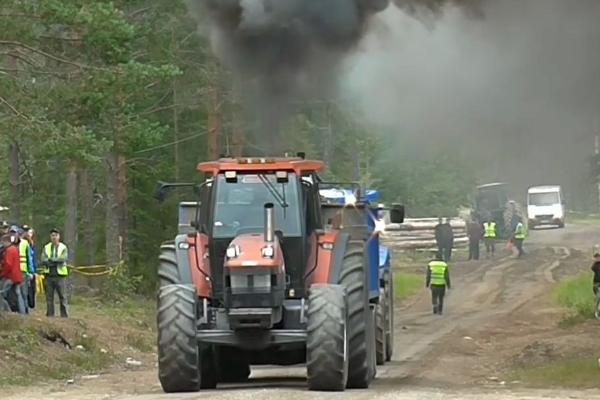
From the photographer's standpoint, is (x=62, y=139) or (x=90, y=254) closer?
(x=62, y=139)

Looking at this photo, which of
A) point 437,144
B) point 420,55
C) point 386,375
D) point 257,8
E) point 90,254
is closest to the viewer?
point 257,8

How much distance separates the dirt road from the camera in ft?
55.0

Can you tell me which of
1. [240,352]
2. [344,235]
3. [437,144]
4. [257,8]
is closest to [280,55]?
[257,8]

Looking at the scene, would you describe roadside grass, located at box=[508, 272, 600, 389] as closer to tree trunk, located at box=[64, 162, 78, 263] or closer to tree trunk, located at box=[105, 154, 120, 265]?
tree trunk, located at box=[105, 154, 120, 265]

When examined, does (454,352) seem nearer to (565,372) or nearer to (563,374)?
(565,372)

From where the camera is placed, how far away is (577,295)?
127ft

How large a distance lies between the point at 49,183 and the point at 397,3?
2498 cm

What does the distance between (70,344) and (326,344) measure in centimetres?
882

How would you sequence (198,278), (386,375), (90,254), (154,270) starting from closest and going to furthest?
(198,278) → (386,375) → (154,270) → (90,254)

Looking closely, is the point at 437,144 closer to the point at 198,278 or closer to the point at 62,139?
the point at 62,139

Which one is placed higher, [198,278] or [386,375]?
[198,278]

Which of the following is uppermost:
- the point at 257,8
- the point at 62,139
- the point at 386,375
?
the point at 257,8

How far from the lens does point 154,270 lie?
38.2 meters

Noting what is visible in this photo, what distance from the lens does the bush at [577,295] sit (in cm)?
3360
